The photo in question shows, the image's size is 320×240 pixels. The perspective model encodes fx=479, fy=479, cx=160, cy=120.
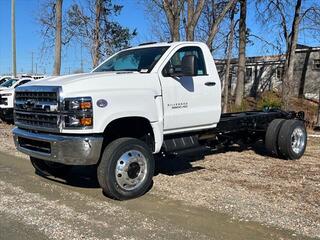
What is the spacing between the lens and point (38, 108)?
686cm

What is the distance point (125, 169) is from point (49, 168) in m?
2.13

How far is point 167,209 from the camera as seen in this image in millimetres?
6387

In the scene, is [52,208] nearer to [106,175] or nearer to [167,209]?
[106,175]

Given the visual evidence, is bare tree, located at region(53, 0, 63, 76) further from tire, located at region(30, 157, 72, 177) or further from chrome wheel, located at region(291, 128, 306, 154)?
tire, located at region(30, 157, 72, 177)

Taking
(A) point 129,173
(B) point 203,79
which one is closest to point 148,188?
(A) point 129,173

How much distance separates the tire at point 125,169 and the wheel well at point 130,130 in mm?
235

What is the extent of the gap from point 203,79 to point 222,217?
294cm

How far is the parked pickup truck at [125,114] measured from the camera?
6.48 metres

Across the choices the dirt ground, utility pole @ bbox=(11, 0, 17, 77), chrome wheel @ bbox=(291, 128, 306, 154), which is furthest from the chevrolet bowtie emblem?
utility pole @ bbox=(11, 0, 17, 77)

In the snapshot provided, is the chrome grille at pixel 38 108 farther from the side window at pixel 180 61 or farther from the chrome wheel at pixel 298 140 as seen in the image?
the chrome wheel at pixel 298 140

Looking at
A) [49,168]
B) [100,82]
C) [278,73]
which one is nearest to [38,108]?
[100,82]

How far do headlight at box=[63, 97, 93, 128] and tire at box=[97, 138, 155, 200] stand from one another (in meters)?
0.57

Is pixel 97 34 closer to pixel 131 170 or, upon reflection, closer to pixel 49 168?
pixel 49 168

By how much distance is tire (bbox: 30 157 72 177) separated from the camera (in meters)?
8.35
